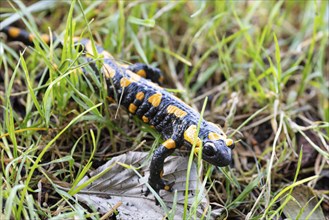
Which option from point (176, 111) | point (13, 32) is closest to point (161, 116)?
point (176, 111)

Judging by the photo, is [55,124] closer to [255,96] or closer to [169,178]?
[169,178]

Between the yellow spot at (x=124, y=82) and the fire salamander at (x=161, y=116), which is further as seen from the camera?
the yellow spot at (x=124, y=82)

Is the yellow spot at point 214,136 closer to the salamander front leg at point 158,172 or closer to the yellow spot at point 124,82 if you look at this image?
the salamander front leg at point 158,172

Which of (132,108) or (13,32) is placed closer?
(132,108)

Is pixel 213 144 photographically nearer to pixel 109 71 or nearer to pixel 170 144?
pixel 170 144

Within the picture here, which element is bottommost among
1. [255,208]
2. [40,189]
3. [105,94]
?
[255,208]

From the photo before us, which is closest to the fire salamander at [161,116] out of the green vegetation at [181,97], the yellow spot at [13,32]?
the green vegetation at [181,97]

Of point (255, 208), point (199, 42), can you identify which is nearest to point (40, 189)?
point (255, 208)
